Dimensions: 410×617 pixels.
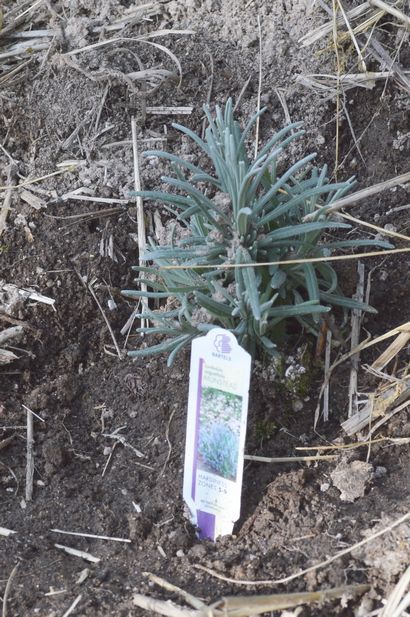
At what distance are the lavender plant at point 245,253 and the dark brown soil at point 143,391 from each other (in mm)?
141

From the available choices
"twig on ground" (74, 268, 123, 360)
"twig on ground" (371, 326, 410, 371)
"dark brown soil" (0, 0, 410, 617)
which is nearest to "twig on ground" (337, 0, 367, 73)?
"dark brown soil" (0, 0, 410, 617)

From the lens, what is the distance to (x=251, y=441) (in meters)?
1.93

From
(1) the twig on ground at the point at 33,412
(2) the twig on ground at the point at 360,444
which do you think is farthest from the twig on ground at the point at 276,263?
(1) the twig on ground at the point at 33,412

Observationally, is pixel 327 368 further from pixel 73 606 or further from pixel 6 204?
pixel 6 204

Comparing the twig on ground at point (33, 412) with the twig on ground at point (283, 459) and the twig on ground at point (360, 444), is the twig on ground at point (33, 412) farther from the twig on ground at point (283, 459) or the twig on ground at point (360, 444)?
the twig on ground at point (360, 444)

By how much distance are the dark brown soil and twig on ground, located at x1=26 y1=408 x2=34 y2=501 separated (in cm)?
2

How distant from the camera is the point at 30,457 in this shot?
204 centimetres

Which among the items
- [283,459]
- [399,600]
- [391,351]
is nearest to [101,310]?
[283,459]

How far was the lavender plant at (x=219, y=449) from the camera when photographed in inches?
69.4

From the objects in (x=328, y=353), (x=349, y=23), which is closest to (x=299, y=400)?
(x=328, y=353)

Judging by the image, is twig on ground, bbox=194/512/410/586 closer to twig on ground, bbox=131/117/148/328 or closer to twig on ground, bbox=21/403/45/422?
twig on ground, bbox=21/403/45/422

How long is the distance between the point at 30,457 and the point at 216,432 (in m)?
0.54

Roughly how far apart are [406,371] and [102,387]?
794 millimetres

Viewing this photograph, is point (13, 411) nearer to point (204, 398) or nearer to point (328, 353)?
point (204, 398)
